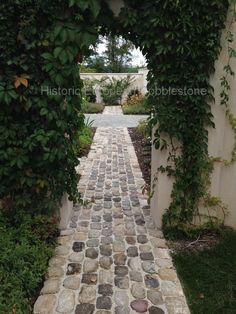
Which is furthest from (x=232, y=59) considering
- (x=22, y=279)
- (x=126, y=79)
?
(x=126, y=79)

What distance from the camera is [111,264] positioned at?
3211mm

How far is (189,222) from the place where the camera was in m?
3.85

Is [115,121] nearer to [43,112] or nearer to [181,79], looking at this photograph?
[181,79]

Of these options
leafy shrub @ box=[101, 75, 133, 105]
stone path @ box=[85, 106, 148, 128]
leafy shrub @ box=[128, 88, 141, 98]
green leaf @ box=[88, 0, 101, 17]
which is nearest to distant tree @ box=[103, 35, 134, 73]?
leafy shrub @ box=[101, 75, 133, 105]

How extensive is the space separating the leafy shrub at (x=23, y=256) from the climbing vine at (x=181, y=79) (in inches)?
58.8

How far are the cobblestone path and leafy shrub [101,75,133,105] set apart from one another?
13847 mm

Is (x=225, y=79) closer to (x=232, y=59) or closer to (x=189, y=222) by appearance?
(x=232, y=59)

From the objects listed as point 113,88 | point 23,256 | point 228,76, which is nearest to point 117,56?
point 113,88

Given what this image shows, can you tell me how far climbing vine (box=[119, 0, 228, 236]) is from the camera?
3102 mm

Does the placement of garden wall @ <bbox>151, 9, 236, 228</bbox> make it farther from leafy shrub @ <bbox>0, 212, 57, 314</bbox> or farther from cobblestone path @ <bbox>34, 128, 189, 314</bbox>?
leafy shrub @ <bbox>0, 212, 57, 314</bbox>

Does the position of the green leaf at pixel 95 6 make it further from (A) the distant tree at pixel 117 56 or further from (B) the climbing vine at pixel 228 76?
(A) the distant tree at pixel 117 56

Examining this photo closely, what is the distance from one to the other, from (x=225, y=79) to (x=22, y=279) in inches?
114

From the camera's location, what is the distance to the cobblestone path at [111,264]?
2.66 meters

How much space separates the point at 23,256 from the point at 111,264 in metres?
0.90
